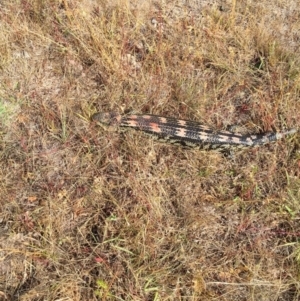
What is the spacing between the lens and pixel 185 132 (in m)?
4.69

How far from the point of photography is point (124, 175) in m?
4.48

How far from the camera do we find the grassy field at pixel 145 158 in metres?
4.07

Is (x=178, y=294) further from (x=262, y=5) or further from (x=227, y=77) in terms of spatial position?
(x=262, y=5)

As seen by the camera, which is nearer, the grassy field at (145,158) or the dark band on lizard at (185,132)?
the grassy field at (145,158)

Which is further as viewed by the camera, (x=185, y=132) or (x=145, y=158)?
(x=185, y=132)

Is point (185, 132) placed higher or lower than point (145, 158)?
higher

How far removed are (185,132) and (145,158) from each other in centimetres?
52

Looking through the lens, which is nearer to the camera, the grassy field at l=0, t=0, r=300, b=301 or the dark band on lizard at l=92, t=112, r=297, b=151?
the grassy field at l=0, t=0, r=300, b=301

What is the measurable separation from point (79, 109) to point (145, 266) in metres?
1.86

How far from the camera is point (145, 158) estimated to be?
14.9 feet

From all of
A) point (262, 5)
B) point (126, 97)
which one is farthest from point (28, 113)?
point (262, 5)

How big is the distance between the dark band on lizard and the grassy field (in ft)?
0.33

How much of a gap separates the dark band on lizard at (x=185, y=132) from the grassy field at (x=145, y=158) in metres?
0.10

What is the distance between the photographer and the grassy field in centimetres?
407
